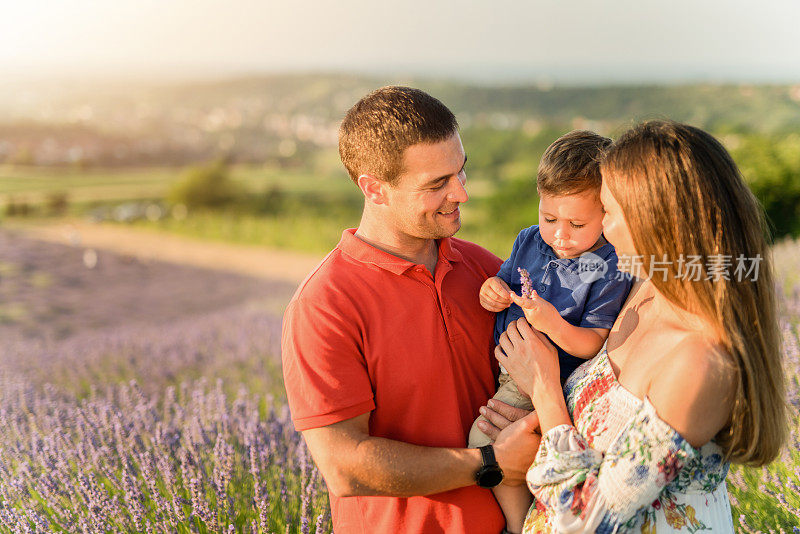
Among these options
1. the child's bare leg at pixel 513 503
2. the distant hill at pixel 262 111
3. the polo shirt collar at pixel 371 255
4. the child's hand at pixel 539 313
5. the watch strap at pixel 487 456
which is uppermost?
the distant hill at pixel 262 111

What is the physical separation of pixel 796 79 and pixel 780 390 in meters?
13.3

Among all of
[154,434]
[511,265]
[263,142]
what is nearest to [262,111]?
[263,142]

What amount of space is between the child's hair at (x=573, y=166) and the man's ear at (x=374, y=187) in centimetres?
53

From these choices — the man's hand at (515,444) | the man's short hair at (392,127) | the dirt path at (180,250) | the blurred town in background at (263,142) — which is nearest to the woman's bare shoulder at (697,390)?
the man's hand at (515,444)

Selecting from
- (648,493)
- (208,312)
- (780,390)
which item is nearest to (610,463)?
(648,493)

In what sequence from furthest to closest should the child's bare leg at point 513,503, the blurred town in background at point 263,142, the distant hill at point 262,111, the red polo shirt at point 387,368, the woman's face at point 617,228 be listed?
1. the distant hill at point 262,111
2. the blurred town in background at point 263,142
3. the child's bare leg at point 513,503
4. the red polo shirt at point 387,368
5. the woman's face at point 617,228

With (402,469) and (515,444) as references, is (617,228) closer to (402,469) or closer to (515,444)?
(515,444)

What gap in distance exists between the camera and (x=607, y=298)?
6.96ft

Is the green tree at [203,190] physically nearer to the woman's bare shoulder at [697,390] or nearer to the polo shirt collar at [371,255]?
the polo shirt collar at [371,255]

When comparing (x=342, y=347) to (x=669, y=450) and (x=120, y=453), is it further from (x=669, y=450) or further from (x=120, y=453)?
(x=120, y=453)

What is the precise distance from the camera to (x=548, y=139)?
13188 mm

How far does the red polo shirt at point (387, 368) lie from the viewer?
187 centimetres

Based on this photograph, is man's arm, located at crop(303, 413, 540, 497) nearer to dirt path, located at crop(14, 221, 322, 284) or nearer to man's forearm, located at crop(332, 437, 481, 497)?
man's forearm, located at crop(332, 437, 481, 497)

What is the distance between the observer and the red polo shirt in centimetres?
187
